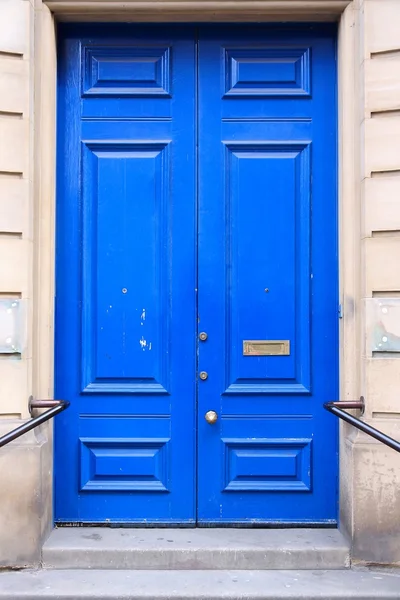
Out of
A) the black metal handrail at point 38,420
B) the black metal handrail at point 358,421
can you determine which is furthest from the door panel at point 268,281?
the black metal handrail at point 38,420

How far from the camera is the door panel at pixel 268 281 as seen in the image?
4383 millimetres

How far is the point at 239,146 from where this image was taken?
14.6 ft

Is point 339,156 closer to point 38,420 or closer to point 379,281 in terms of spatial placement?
point 379,281

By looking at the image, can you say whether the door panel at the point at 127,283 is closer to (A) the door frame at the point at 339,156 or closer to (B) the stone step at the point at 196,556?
(A) the door frame at the point at 339,156

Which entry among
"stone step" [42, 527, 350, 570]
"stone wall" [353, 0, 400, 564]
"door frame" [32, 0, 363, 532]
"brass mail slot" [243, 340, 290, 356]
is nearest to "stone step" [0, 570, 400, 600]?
"stone step" [42, 527, 350, 570]

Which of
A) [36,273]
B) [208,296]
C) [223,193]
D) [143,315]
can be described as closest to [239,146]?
[223,193]

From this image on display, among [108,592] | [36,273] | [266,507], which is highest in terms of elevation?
[36,273]

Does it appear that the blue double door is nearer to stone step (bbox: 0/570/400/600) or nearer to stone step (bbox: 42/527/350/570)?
stone step (bbox: 42/527/350/570)

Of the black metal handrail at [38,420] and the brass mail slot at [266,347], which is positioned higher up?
the brass mail slot at [266,347]

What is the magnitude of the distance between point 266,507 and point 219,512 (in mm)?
312

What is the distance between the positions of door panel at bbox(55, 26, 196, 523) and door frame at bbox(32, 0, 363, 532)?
0.50 feet

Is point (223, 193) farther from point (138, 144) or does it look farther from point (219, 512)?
→ point (219, 512)

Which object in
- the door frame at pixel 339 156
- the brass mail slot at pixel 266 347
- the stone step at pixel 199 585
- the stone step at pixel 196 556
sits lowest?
the stone step at pixel 199 585

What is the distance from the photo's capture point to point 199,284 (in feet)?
14.5
